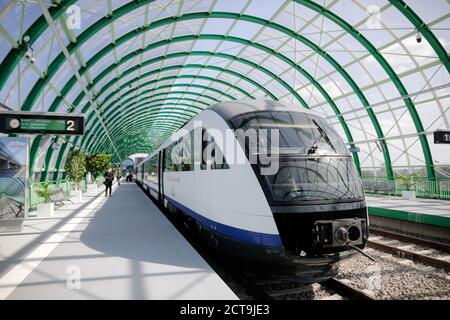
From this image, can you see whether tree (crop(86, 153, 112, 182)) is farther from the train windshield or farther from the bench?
the train windshield

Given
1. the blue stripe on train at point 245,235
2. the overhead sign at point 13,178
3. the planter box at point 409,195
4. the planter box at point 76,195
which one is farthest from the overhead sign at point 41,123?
the planter box at point 409,195

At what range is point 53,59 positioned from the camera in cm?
1625

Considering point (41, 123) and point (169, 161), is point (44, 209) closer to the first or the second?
point (41, 123)

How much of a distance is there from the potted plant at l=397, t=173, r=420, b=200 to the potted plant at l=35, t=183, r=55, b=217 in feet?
57.2

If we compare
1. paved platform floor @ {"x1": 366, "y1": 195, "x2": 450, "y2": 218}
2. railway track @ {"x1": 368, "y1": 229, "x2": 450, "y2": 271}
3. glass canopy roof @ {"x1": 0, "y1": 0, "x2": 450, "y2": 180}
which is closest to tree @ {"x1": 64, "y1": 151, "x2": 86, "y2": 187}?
glass canopy roof @ {"x1": 0, "y1": 0, "x2": 450, "y2": 180}

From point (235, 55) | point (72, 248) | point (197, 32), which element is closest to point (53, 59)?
point (197, 32)

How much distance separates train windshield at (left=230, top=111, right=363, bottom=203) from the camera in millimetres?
5336

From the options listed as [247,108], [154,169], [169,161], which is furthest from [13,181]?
[154,169]

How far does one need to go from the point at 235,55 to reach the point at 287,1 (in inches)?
321

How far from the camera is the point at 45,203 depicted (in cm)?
1308

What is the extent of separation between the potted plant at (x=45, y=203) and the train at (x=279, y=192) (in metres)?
8.64

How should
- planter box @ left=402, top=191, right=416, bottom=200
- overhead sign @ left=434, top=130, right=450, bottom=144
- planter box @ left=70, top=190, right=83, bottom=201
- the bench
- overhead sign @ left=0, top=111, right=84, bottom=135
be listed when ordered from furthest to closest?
1. planter box @ left=70, top=190, right=83, bottom=201
2. planter box @ left=402, top=191, right=416, bottom=200
3. the bench
4. overhead sign @ left=434, top=130, right=450, bottom=144
5. overhead sign @ left=0, top=111, right=84, bottom=135

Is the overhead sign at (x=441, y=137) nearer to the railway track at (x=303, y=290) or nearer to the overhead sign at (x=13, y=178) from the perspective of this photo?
the railway track at (x=303, y=290)
